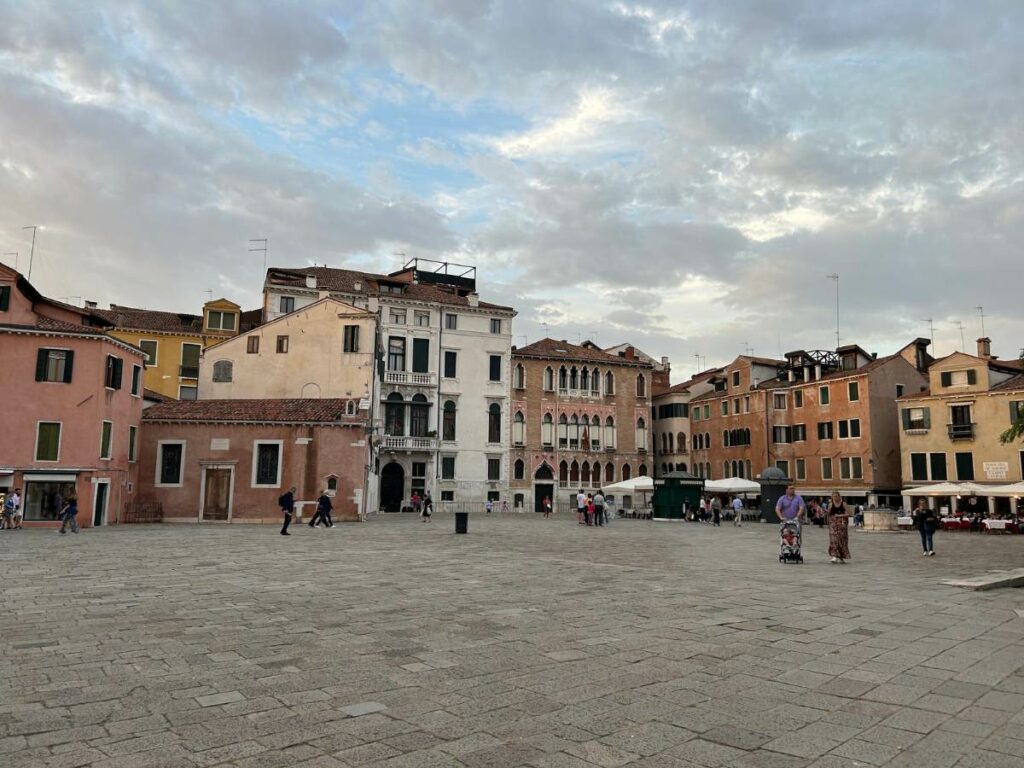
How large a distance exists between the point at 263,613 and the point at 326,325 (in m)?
32.3

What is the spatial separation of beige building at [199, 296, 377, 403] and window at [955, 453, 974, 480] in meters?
35.1

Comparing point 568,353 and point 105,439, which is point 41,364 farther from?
point 568,353

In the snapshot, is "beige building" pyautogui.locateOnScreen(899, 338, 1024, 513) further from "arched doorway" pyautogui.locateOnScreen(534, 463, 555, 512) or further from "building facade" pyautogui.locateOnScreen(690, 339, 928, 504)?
"arched doorway" pyautogui.locateOnScreen(534, 463, 555, 512)

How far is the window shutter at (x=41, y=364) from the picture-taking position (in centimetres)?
2788

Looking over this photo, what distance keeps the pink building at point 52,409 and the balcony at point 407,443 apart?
77.0ft

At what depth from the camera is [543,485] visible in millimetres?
58125

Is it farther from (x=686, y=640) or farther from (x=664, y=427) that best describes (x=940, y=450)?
(x=686, y=640)

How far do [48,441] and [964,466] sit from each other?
47.5 meters

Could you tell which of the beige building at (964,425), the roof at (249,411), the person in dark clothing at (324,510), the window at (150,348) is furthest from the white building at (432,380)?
the beige building at (964,425)

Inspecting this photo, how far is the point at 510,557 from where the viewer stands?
1786 centimetres

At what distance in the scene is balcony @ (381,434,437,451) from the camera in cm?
5206

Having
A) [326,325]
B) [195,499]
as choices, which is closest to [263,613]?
[195,499]

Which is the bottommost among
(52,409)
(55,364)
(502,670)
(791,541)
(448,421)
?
(502,670)

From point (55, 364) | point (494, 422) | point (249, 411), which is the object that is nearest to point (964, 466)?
point (494, 422)
